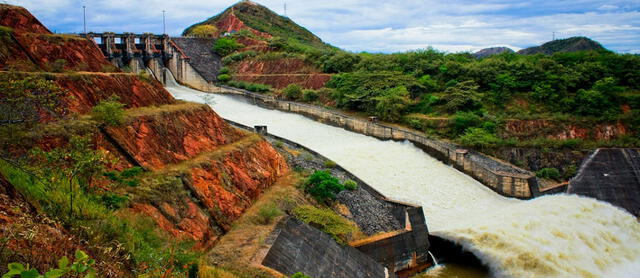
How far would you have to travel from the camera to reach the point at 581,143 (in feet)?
81.4

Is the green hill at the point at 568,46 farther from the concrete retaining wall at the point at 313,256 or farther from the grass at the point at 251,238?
the concrete retaining wall at the point at 313,256

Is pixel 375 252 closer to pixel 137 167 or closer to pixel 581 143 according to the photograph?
pixel 137 167

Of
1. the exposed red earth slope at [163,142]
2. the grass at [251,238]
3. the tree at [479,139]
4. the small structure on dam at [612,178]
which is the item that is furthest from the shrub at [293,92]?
the small structure on dam at [612,178]

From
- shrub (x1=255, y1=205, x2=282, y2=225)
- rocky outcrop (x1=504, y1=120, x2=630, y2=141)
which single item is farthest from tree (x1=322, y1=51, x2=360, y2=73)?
shrub (x1=255, y1=205, x2=282, y2=225)

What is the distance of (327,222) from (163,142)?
5.48 meters

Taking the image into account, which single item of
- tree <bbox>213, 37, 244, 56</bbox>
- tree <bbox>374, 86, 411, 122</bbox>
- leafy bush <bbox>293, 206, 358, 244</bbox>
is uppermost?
tree <bbox>213, 37, 244, 56</bbox>

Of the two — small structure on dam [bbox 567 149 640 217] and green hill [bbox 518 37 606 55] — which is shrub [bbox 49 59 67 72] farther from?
green hill [bbox 518 37 606 55]

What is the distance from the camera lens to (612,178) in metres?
21.5

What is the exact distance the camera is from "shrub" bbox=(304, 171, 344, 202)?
53.5 ft

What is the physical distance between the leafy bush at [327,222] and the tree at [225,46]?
3626cm

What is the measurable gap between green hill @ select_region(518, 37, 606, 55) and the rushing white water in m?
43.1

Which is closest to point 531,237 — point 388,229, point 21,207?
point 388,229

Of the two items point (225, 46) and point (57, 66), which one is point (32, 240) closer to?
point (57, 66)

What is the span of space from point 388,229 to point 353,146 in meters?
9.82
